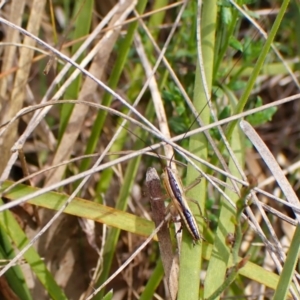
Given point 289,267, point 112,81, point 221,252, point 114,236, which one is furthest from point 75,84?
point 289,267

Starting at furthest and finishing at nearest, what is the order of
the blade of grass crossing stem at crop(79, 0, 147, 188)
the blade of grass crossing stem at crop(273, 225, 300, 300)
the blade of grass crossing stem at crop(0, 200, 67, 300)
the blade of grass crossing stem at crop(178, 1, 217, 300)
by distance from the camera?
the blade of grass crossing stem at crop(79, 0, 147, 188) → the blade of grass crossing stem at crop(0, 200, 67, 300) → the blade of grass crossing stem at crop(178, 1, 217, 300) → the blade of grass crossing stem at crop(273, 225, 300, 300)

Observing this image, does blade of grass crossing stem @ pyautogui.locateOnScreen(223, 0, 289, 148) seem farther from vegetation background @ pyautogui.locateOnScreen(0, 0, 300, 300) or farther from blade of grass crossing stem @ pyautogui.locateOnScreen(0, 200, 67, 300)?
blade of grass crossing stem @ pyautogui.locateOnScreen(0, 200, 67, 300)

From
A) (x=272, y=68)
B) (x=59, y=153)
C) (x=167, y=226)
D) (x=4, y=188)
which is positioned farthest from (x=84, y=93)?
(x=272, y=68)

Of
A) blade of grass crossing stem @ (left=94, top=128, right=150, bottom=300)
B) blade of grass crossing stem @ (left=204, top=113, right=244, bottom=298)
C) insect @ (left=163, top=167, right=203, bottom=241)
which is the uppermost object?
insect @ (left=163, top=167, right=203, bottom=241)

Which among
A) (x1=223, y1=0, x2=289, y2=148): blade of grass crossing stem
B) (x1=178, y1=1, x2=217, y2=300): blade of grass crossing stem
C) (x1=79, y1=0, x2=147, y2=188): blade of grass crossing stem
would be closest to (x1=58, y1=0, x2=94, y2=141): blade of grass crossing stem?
(x1=79, y1=0, x2=147, y2=188): blade of grass crossing stem

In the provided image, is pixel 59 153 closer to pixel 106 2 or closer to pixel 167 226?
pixel 167 226
